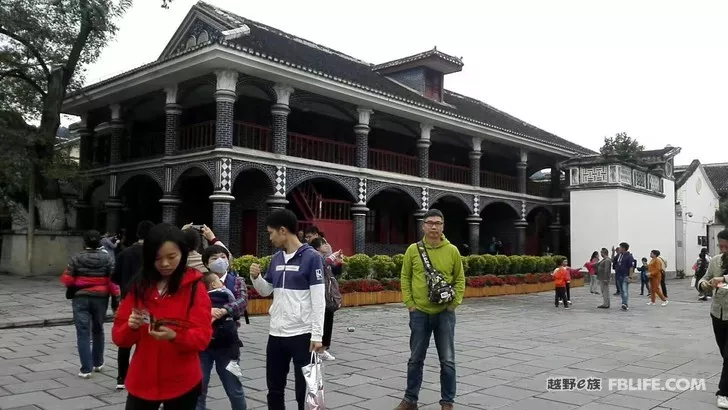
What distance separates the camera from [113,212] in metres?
18.8

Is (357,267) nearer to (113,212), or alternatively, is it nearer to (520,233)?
(113,212)

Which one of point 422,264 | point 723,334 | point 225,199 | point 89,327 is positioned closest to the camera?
point 422,264

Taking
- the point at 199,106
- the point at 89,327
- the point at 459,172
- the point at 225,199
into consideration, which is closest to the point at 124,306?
the point at 89,327

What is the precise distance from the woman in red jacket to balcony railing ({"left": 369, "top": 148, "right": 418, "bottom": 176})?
17093 mm

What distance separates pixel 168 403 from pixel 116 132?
17648 millimetres

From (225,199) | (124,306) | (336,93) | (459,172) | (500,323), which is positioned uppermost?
(336,93)

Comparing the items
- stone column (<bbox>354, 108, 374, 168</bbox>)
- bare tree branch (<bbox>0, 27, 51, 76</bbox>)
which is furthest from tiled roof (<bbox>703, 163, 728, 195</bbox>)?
bare tree branch (<bbox>0, 27, 51, 76</bbox>)

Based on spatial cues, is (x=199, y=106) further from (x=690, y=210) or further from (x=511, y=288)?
(x=690, y=210)

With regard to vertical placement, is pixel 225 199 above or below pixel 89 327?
above

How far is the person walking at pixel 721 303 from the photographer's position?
5297 mm

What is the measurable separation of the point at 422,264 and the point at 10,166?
14137 millimetres

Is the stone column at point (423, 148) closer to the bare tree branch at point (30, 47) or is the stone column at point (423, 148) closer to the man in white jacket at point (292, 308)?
the bare tree branch at point (30, 47)

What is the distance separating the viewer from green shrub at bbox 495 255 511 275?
18.8 m

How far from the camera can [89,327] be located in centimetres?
621
